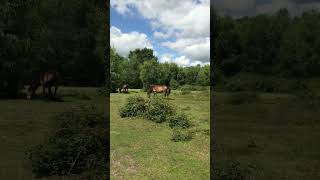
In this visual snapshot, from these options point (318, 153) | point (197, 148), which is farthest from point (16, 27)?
point (318, 153)

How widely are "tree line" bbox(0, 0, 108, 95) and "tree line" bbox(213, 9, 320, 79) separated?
1317 centimetres

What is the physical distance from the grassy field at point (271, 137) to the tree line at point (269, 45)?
872 cm

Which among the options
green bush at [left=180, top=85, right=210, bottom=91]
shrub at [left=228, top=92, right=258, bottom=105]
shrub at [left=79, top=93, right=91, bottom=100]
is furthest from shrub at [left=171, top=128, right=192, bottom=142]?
green bush at [left=180, top=85, right=210, bottom=91]

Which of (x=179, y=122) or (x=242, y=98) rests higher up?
(x=242, y=98)

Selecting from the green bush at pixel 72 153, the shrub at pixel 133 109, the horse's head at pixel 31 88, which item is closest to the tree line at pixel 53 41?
the horse's head at pixel 31 88

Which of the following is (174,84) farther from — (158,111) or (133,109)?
(158,111)

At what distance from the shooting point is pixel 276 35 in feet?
127

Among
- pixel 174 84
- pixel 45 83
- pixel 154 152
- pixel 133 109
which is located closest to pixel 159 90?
pixel 174 84

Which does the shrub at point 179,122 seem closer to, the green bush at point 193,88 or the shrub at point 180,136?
the shrub at point 180,136

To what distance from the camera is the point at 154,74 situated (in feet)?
111

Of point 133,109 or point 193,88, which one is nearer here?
point 133,109

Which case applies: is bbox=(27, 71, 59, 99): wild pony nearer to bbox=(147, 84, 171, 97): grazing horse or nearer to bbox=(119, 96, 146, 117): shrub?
bbox=(119, 96, 146, 117): shrub

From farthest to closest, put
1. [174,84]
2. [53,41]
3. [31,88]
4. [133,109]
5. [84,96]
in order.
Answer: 1. [174,84]
2. [53,41]
3. [84,96]
4. [31,88]
5. [133,109]

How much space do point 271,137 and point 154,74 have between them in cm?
1986
